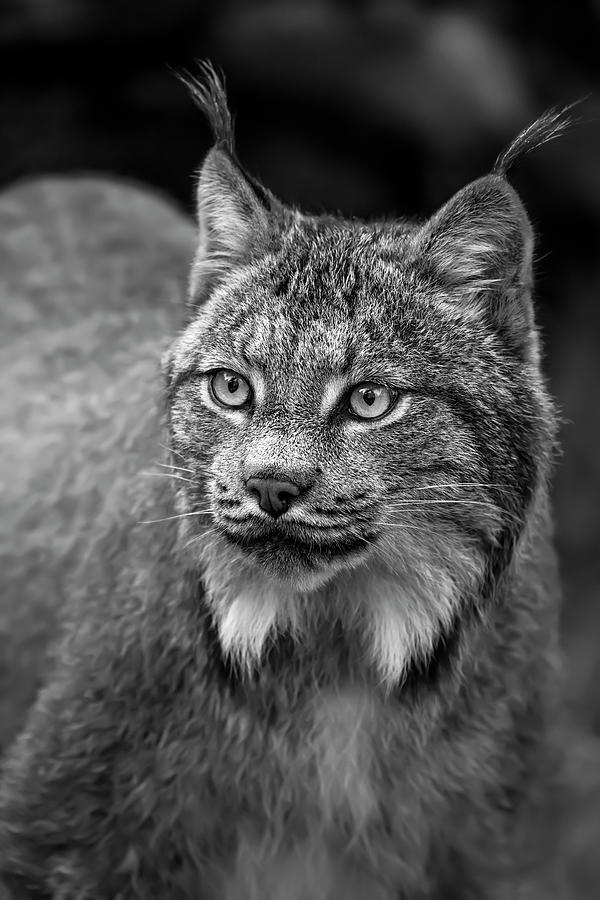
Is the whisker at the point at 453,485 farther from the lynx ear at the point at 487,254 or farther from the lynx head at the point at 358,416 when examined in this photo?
the lynx ear at the point at 487,254

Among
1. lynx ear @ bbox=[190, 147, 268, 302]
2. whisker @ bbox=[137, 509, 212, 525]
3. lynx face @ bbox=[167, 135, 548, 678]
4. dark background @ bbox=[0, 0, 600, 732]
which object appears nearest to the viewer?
lynx face @ bbox=[167, 135, 548, 678]

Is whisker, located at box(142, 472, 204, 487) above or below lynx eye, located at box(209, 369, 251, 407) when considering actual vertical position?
below

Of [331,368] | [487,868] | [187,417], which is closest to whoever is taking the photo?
[331,368]

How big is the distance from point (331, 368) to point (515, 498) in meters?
0.59

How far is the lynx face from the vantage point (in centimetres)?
320

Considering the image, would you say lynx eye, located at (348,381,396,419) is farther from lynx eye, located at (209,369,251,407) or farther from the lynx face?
lynx eye, located at (209,369,251,407)

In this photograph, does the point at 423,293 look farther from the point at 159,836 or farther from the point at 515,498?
the point at 159,836

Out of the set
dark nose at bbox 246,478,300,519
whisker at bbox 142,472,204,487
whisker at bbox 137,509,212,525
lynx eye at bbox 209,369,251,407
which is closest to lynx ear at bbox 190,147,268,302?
lynx eye at bbox 209,369,251,407

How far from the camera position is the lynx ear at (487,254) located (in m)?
3.39

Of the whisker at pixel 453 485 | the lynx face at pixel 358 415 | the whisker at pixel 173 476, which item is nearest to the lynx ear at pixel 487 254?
the lynx face at pixel 358 415

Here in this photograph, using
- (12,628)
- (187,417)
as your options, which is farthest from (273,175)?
(187,417)

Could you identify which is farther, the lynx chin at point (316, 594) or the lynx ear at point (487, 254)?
the lynx ear at point (487, 254)

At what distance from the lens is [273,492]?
10.1 ft

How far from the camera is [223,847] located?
3803 mm
